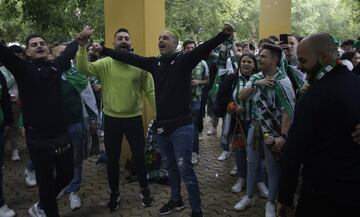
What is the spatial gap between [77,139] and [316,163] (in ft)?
11.0

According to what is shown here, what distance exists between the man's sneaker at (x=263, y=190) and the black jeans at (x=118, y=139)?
1609 millimetres

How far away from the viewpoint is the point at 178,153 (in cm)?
449

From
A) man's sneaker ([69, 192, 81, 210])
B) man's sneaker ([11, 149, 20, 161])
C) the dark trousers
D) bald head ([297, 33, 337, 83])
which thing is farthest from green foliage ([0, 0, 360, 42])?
man's sneaker ([11, 149, 20, 161])

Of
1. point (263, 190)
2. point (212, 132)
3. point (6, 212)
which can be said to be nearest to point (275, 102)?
point (263, 190)

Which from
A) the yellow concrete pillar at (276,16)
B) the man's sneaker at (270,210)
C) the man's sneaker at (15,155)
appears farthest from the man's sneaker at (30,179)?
the yellow concrete pillar at (276,16)

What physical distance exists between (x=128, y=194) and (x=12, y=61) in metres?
2.46

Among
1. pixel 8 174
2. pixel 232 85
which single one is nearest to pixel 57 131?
pixel 232 85

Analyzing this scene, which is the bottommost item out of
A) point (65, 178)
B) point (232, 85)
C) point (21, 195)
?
point (21, 195)

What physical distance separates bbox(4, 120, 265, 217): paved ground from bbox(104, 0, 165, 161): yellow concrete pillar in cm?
92

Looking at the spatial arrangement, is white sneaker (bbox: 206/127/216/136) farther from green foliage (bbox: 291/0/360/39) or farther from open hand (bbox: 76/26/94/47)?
green foliage (bbox: 291/0/360/39)

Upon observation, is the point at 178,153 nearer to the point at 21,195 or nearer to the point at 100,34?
the point at 21,195

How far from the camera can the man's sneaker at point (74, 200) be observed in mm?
5164

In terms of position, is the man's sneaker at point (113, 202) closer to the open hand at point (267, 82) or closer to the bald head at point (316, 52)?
the open hand at point (267, 82)

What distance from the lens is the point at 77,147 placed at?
17.4ft
